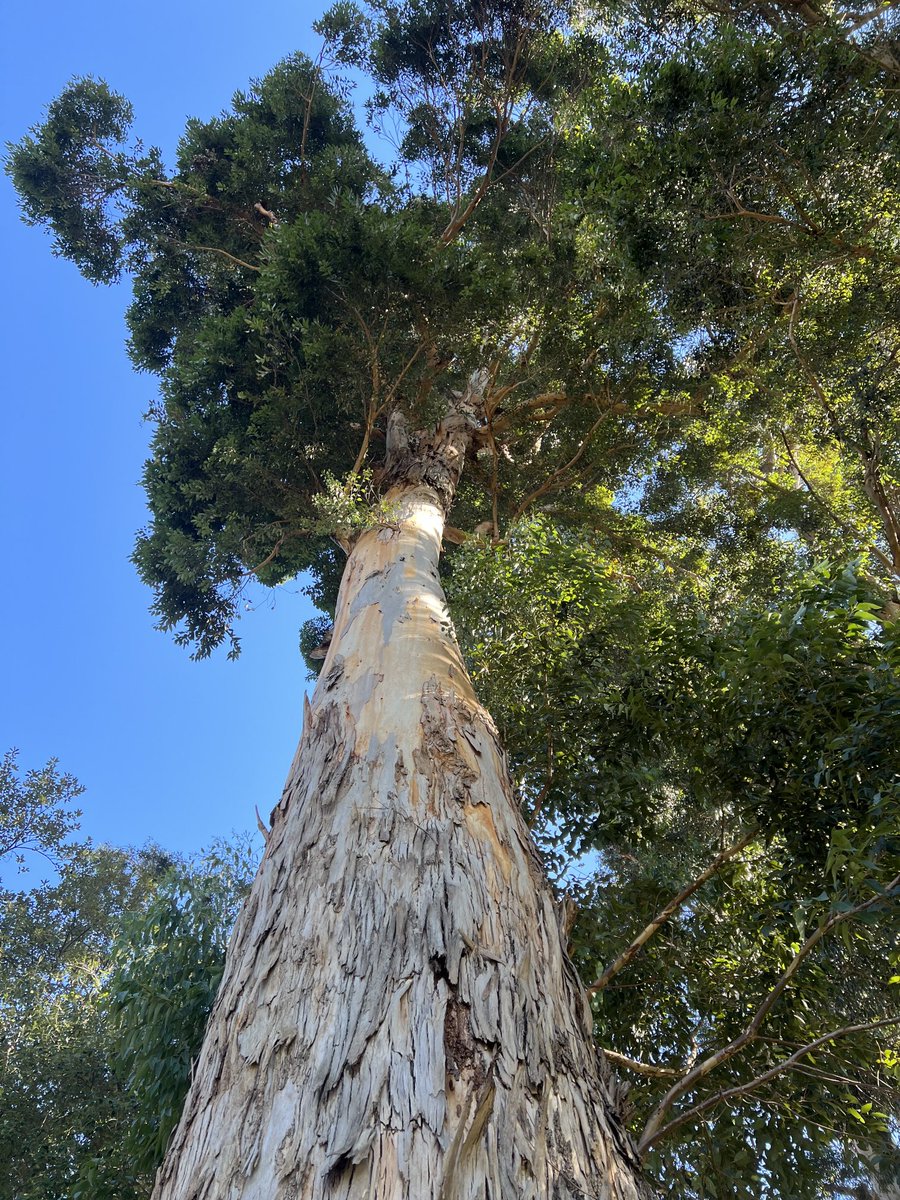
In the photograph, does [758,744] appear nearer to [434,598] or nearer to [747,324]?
[434,598]

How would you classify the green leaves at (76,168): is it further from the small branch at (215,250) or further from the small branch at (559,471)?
the small branch at (559,471)

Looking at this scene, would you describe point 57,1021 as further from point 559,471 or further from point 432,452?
point 559,471

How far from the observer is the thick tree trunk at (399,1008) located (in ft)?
6.93

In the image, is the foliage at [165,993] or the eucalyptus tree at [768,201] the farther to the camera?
the eucalyptus tree at [768,201]

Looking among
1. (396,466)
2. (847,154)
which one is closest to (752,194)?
(847,154)

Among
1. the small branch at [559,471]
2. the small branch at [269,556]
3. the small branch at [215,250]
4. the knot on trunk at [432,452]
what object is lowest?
the small branch at [269,556]

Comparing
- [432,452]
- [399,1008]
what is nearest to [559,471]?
[432,452]

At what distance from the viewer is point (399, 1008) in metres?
2.53

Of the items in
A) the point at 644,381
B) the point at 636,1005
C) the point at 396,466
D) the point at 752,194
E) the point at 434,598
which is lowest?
the point at 636,1005

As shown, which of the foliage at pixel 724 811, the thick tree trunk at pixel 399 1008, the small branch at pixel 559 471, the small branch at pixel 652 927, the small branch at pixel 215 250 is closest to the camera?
the thick tree trunk at pixel 399 1008

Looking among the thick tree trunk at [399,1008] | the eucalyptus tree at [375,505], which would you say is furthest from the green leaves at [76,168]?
the thick tree trunk at [399,1008]

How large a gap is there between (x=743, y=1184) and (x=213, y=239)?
12262 millimetres

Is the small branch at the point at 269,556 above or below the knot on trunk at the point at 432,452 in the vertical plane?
below

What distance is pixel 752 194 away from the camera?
6617mm
